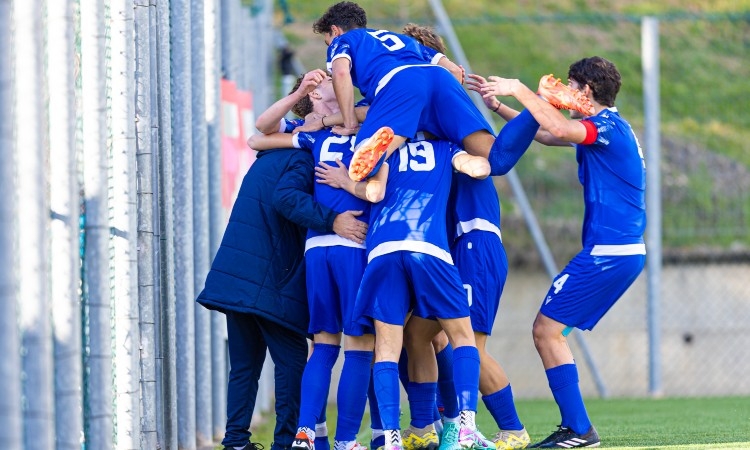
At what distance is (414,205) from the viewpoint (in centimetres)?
571

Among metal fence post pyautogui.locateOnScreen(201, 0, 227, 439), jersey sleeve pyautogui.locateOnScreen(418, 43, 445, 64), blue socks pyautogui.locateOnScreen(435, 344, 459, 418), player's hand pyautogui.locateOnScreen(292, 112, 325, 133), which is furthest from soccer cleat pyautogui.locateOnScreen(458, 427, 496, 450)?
metal fence post pyautogui.locateOnScreen(201, 0, 227, 439)

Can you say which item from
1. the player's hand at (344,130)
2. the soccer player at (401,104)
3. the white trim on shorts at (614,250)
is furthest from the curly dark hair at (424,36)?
the white trim on shorts at (614,250)

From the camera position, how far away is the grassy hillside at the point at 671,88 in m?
13.3

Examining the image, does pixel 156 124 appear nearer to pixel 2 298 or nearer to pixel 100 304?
pixel 100 304

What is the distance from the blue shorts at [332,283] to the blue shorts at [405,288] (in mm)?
279

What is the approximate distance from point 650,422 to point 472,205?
262 cm

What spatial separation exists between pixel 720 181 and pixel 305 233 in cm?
828

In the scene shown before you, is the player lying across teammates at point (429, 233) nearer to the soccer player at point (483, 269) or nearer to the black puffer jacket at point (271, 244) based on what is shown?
the soccer player at point (483, 269)

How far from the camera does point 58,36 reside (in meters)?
4.38

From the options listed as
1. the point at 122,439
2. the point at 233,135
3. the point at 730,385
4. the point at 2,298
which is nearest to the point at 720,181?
the point at 730,385

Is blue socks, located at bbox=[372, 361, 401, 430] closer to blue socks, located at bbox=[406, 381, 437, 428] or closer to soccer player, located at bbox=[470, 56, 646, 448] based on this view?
blue socks, located at bbox=[406, 381, 437, 428]

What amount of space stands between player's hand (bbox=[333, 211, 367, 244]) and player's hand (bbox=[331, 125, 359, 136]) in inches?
18.0

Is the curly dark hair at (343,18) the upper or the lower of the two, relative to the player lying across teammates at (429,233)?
upper

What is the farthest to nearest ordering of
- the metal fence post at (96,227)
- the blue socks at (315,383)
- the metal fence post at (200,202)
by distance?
the metal fence post at (200,202) < the blue socks at (315,383) < the metal fence post at (96,227)
